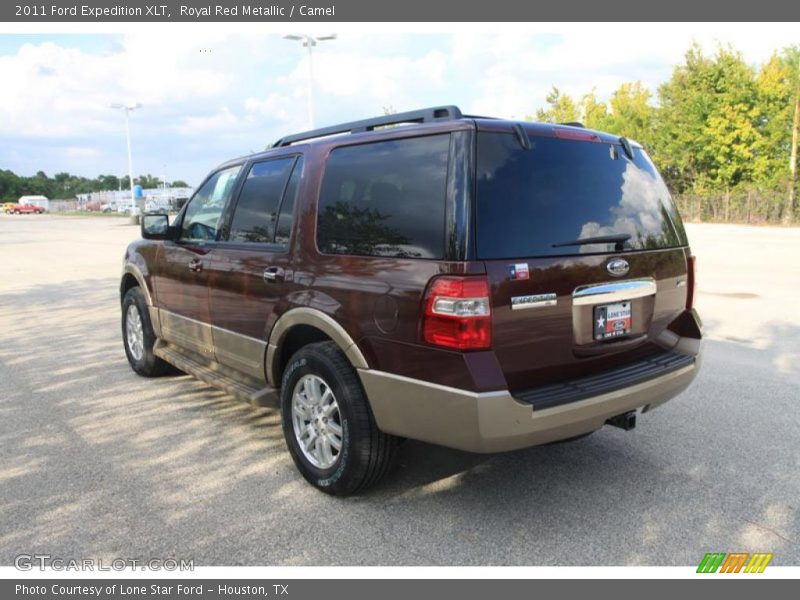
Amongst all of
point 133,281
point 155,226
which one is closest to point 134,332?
point 133,281

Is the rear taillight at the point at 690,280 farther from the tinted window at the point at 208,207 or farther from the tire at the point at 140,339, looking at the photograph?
the tire at the point at 140,339

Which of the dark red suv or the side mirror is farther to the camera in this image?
the side mirror

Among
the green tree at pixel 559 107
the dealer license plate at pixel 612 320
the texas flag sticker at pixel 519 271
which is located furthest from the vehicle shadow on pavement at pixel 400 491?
the green tree at pixel 559 107

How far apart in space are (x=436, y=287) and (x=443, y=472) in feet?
4.69

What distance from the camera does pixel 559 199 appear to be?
3.14 metres

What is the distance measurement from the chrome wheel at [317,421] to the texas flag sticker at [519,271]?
3.92 feet

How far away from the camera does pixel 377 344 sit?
311cm

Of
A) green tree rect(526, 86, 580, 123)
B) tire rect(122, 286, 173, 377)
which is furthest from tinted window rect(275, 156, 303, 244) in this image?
green tree rect(526, 86, 580, 123)

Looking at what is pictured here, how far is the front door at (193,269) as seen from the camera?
15.3 ft

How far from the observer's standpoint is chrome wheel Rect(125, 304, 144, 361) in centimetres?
582

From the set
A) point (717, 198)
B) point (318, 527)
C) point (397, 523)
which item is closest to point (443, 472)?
point (397, 523)

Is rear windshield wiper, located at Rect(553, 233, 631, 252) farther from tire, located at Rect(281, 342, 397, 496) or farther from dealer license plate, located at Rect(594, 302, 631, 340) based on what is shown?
tire, located at Rect(281, 342, 397, 496)

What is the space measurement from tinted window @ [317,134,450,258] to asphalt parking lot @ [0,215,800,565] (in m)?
1.40

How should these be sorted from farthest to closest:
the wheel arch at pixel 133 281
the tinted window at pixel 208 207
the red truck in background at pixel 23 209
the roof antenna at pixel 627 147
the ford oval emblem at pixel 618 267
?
1. the red truck in background at pixel 23 209
2. the wheel arch at pixel 133 281
3. the tinted window at pixel 208 207
4. the roof antenna at pixel 627 147
5. the ford oval emblem at pixel 618 267
